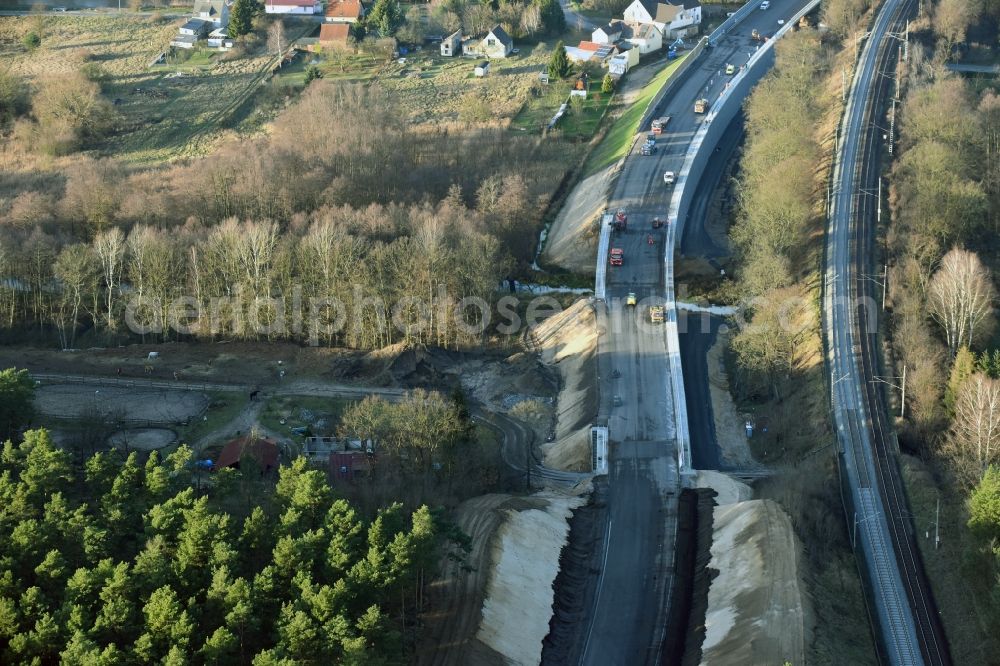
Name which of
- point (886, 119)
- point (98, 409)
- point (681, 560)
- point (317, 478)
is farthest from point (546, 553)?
point (886, 119)

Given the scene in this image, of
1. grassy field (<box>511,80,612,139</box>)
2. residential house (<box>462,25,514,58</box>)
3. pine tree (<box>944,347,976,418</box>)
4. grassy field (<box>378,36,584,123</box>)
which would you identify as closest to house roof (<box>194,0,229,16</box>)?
grassy field (<box>378,36,584,123</box>)

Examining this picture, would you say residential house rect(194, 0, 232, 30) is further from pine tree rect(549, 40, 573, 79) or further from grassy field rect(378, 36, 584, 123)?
pine tree rect(549, 40, 573, 79)

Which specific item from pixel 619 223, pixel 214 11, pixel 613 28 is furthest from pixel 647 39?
pixel 214 11

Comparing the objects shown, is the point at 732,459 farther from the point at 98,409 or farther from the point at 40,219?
the point at 40,219

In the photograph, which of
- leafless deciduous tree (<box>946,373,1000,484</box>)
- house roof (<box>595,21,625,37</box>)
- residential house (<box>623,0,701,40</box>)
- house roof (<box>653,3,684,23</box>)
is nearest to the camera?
leafless deciduous tree (<box>946,373,1000,484</box>)

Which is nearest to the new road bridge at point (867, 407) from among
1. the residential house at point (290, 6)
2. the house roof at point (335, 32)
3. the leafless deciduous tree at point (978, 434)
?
the leafless deciduous tree at point (978, 434)

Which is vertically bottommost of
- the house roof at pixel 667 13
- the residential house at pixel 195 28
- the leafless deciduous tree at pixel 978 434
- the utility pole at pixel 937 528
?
the utility pole at pixel 937 528

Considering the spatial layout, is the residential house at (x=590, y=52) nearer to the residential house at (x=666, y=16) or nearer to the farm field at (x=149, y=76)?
the residential house at (x=666, y=16)
